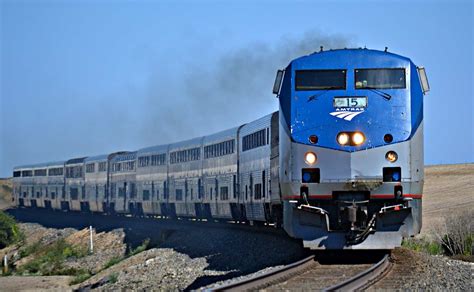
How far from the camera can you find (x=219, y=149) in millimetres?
30312

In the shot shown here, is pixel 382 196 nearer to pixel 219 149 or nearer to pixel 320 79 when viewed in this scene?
pixel 320 79

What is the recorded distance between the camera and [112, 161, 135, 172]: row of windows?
144 feet

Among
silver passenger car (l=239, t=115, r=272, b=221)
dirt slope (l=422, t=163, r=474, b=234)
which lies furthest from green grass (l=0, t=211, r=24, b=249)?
silver passenger car (l=239, t=115, r=272, b=221)

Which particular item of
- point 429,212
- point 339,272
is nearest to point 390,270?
point 339,272

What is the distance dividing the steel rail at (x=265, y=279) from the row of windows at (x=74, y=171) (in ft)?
129

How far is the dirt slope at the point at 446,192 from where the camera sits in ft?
123

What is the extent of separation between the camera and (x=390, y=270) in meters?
14.9

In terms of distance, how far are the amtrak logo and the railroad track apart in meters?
2.66

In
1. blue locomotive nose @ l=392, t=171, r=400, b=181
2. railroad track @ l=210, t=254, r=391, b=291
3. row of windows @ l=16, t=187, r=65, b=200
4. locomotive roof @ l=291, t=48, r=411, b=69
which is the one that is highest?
locomotive roof @ l=291, t=48, r=411, b=69

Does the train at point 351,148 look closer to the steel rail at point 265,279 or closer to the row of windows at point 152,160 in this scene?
the steel rail at point 265,279

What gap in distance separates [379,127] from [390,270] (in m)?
2.65

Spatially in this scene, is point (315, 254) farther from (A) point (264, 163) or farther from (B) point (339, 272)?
(A) point (264, 163)

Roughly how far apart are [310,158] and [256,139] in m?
8.38

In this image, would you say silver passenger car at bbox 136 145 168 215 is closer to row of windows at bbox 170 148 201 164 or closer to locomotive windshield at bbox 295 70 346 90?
row of windows at bbox 170 148 201 164
